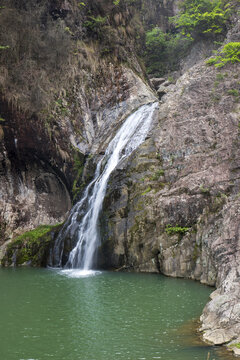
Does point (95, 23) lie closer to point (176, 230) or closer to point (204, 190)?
point (204, 190)

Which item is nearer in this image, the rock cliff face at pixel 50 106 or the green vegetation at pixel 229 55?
the green vegetation at pixel 229 55

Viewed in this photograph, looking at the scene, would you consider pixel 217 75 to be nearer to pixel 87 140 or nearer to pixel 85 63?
pixel 87 140

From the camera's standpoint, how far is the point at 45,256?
16.6 m

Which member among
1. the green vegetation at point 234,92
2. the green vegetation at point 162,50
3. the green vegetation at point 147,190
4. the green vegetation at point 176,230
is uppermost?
the green vegetation at point 162,50

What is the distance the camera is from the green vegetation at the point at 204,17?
28139 millimetres

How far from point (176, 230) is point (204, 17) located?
2276cm

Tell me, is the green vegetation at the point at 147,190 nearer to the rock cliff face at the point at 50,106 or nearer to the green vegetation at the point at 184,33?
the rock cliff face at the point at 50,106

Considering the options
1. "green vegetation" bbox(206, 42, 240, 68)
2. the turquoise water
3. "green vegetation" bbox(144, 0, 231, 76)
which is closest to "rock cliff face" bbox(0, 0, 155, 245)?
"green vegetation" bbox(206, 42, 240, 68)

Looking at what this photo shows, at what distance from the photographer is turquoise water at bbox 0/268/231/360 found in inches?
230

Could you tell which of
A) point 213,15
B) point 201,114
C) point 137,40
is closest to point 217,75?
point 201,114

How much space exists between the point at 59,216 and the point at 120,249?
9006 millimetres

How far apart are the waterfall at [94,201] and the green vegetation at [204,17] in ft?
42.0

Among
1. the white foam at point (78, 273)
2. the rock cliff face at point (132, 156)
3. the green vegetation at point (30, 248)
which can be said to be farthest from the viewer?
the green vegetation at point (30, 248)

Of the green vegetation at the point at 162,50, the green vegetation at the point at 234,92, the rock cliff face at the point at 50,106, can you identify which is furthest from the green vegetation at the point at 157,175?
the green vegetation at the point at 162,50
